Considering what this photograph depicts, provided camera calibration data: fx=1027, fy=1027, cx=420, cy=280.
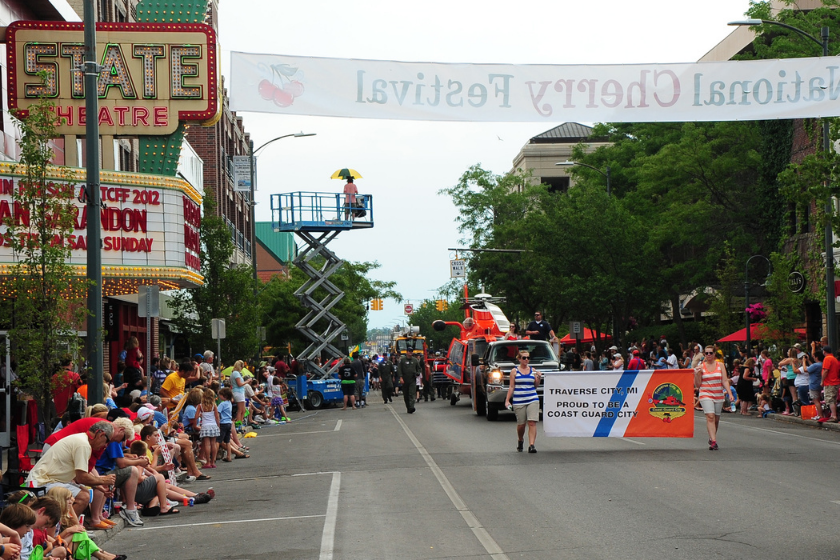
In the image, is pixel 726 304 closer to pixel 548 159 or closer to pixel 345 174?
pixel 345 174

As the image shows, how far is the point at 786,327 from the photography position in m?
32.7

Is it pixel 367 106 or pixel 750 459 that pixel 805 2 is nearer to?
pixel 750 459

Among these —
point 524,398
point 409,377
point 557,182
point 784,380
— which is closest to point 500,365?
point 409,377

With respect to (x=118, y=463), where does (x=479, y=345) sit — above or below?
above

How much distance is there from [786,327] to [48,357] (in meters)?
25.3

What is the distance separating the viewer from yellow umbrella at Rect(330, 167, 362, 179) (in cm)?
4003

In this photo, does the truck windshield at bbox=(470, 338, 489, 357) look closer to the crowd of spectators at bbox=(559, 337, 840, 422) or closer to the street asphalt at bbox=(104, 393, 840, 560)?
the crowd of spectators at bbox=(559, 337, 840, 422)

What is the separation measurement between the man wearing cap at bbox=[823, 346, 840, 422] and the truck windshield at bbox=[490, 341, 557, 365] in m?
6.55

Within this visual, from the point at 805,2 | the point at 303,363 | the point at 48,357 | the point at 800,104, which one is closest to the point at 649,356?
the point at 303,363

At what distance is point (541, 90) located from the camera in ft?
43.7

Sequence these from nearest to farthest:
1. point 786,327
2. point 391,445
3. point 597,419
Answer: point 597,419 → point 391,445 → point 786,327

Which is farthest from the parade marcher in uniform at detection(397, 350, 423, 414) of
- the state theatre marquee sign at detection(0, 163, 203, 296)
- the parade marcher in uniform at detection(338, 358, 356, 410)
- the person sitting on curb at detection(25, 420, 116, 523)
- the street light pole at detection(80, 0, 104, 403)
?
the person sitting on curb at detection(25, 420, 116, 523)

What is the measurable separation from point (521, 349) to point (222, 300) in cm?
1231

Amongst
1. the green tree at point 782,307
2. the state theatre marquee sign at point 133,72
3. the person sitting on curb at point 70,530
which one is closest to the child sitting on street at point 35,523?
the person sitting on curb at point 70,530
